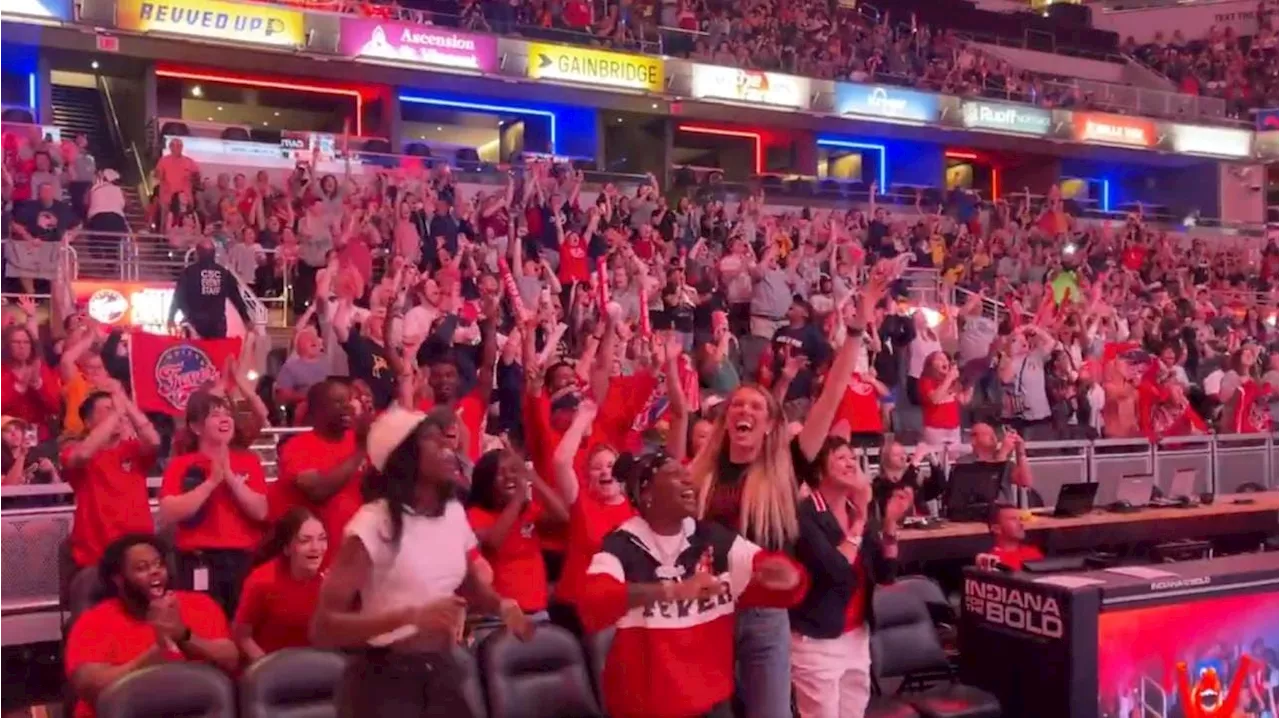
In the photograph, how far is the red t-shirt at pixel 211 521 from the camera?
20.3ft

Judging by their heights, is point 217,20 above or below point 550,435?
above

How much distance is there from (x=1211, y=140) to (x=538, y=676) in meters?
32.1

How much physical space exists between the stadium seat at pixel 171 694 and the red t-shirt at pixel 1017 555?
421 centimetres

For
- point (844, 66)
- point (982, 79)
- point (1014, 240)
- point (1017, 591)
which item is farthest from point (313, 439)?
point (982, 79)

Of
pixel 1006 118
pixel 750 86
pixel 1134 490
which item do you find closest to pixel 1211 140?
pixel 1006 118

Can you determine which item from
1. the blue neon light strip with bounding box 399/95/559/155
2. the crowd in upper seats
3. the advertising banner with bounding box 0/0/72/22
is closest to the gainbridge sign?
the blue neon light strip with bounding box 399/95/559/155

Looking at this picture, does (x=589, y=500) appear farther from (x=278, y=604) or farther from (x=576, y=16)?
(x=576, y=16)

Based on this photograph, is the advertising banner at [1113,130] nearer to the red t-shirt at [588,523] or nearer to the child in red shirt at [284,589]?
the red t-shirt at [588,523]

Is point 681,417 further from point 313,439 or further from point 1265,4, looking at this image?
point 1265,4

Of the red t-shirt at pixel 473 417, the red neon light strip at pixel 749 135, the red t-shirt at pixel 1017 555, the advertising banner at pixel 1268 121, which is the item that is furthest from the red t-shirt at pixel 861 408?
the advertising banner at pixel 1268 121

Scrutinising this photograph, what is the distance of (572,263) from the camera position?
48.6 feet

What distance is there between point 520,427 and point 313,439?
4452 mm

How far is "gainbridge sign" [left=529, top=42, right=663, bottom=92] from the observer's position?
23781 millimetres

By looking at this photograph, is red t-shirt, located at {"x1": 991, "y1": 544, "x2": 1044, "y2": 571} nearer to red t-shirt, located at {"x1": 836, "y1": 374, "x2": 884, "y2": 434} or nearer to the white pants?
red t-shirt, located at {"x1": 836, "y1": 374, "x2": 884, "y2": 434}
